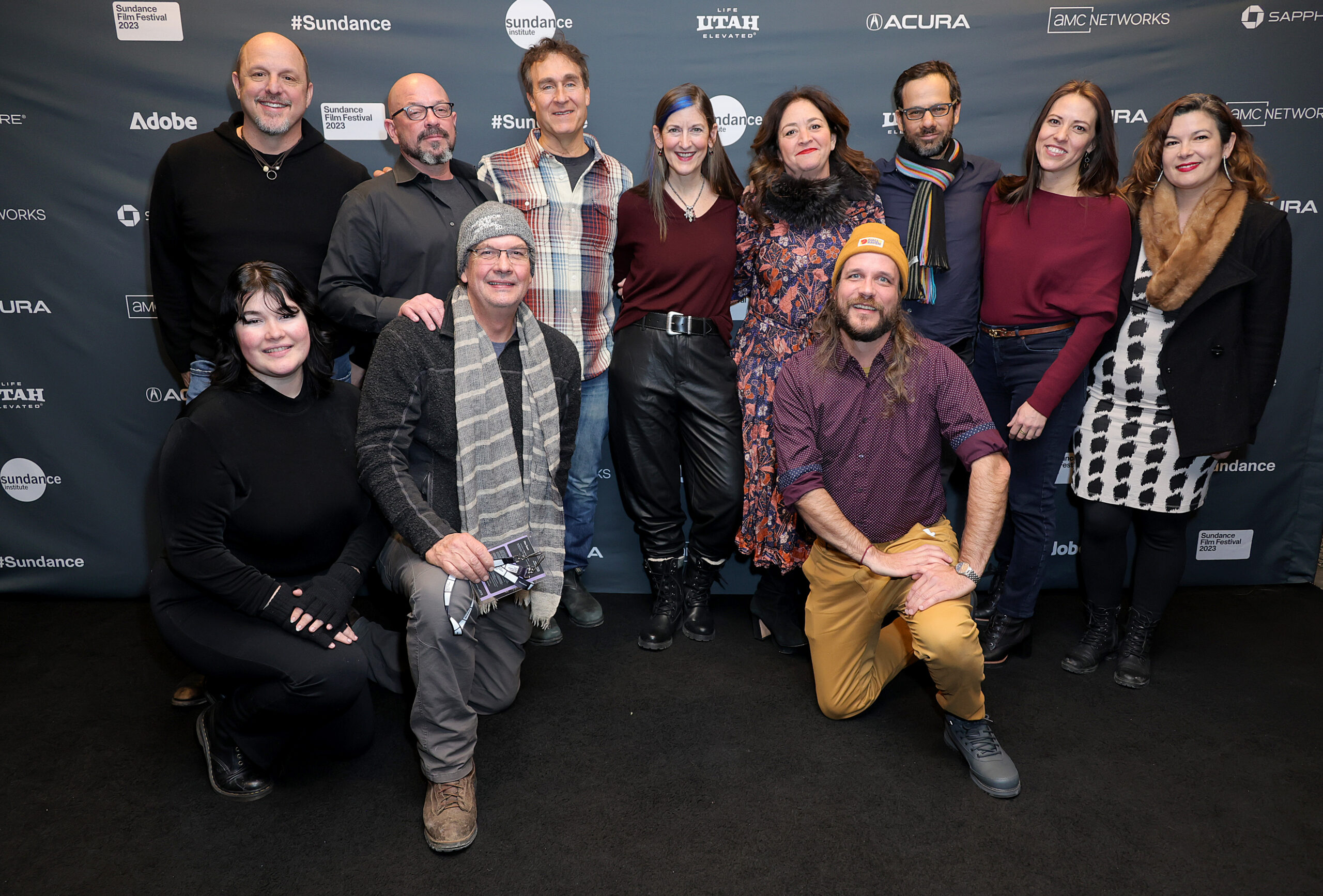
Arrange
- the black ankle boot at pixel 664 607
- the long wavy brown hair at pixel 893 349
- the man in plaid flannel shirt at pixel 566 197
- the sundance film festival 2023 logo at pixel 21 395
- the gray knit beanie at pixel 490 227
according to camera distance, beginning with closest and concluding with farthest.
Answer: the gray knit beanie at pixel 490 227 → the long wavy brown hair at pixel 893 349 → the man in plaid flannel shirt at pixel 566 197 → the black ankle boot at pixel 664 607 → the sundance film festival 2023 logo at pixel 21 395

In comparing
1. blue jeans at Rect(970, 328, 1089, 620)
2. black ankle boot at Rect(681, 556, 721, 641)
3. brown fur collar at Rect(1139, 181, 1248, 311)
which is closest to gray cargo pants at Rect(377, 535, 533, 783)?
black ankle boot at Rect(681, 556, 721, 641)

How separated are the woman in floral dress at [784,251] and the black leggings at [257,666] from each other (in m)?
1.35

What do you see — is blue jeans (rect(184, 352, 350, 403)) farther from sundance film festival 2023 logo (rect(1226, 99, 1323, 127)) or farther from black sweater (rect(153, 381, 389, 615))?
sundance film festival 2023 logo (rect(1226, 99, 1323, 127))

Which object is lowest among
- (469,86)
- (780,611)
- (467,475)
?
(780,611)

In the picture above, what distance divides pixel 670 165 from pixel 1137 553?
2066 mm

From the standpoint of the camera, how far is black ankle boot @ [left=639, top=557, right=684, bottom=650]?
9.52ft

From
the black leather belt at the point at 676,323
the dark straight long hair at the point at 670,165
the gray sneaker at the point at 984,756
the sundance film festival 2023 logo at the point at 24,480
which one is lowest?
the gray sneaker at the point at 984,756

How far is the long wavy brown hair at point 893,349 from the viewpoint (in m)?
2.31

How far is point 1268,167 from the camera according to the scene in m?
3.14

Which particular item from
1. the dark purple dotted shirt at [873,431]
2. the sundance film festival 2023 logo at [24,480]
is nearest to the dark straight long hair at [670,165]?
the dark purple dotted shirt at [873,431]

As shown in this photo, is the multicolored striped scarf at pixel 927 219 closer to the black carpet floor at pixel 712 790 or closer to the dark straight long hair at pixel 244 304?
the black carpet floor at pixel 712 790

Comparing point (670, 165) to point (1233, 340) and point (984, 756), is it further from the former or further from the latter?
point (984, 756)

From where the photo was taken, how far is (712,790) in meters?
2.14

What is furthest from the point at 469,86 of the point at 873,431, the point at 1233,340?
the point at 1233,340
